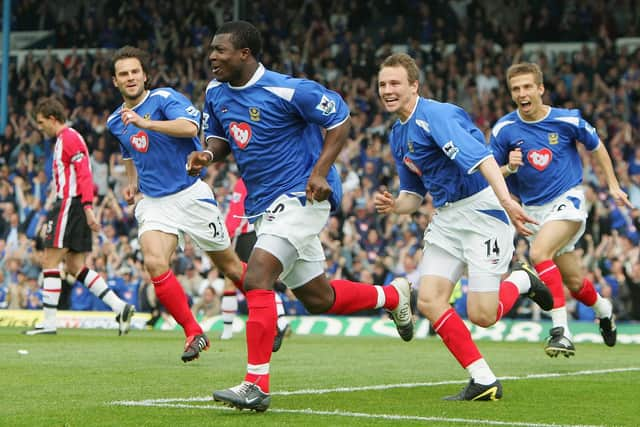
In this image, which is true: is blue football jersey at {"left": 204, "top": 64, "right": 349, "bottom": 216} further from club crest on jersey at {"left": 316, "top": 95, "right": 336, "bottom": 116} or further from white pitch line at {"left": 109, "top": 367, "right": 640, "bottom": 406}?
white pitch line at {"left": 109, "top": 367, "right": 640, "bottom": 406}

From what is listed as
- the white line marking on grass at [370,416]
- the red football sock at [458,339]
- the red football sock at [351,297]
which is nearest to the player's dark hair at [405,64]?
the red football sock at [351,297]

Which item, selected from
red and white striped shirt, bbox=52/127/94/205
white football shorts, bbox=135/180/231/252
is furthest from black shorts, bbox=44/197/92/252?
white football shorts, bbox=135/180/231/252

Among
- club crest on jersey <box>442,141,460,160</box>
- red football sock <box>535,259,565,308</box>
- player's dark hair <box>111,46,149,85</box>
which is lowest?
red football sock <box>535,259,565,308</box>

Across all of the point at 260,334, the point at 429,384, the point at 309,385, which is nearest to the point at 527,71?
the point at 429,384

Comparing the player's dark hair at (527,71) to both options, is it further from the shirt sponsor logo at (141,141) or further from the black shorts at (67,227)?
the black shorts at (67,227)

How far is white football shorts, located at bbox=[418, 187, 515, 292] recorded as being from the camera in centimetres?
809

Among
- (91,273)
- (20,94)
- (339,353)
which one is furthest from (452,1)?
(339,353)

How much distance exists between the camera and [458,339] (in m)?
7.72

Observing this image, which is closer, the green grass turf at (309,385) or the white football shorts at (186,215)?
the green grass turf at (309,385)

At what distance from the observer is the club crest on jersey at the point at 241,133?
7.51m

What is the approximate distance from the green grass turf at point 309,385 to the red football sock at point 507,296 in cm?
56

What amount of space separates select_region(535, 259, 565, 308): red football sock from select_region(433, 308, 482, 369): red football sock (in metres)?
3.26

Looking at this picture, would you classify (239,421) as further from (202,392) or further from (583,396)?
(583,396)

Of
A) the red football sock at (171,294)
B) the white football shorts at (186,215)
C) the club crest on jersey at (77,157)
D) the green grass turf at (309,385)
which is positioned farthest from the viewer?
the club crest on jersey at (77,157)
